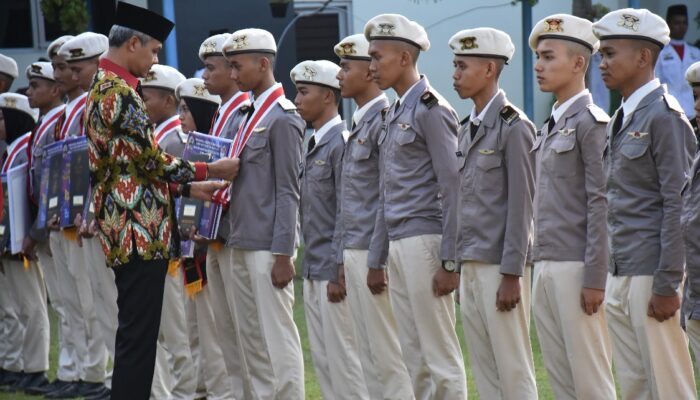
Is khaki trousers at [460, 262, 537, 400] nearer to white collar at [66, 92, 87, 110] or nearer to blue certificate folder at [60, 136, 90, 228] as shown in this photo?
blue certificate folder at [60, 136, 90, 228]

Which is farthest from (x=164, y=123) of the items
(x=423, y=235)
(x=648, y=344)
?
(x=648, y=344)

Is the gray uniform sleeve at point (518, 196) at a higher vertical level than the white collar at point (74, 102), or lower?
lower

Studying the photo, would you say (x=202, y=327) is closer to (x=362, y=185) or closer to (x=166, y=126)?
(x=166, y=126)

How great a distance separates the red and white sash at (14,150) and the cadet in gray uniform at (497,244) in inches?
180

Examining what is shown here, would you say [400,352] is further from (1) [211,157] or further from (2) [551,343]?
(1) [211,157]

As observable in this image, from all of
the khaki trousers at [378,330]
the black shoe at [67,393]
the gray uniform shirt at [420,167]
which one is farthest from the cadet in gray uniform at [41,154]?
the gray uniform shirt at [420,167]

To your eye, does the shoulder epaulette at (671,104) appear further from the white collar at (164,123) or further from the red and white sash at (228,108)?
the white collar at (164,123)

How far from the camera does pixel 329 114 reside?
727cm

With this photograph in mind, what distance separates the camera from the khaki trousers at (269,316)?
7.10 meters

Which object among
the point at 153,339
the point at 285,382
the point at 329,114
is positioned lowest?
the point at 285,382

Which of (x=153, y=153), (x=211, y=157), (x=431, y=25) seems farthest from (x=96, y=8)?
(x=153, y=153)

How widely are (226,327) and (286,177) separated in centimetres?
106


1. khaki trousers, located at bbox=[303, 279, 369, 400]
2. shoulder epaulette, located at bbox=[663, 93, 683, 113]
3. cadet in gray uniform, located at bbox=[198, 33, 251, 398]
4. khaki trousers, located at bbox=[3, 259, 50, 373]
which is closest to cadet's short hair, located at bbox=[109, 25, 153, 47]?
cadet in gray uniform, located at bbox=[198, 33, 251, 398]

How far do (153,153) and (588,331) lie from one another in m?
2.25
